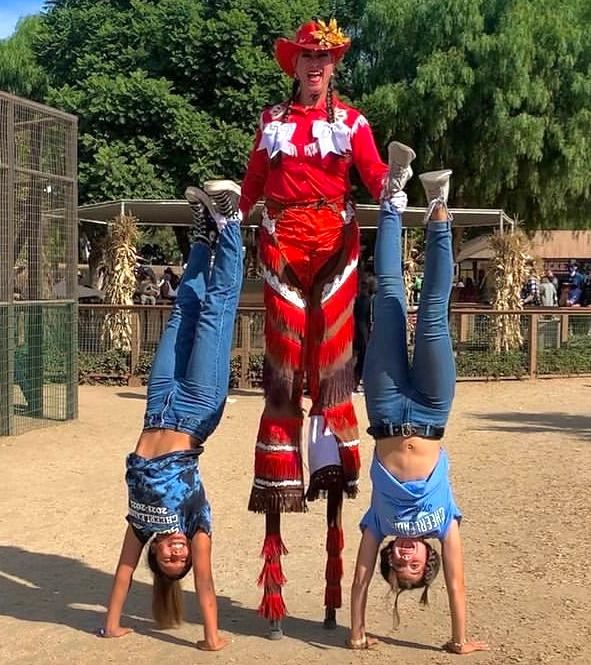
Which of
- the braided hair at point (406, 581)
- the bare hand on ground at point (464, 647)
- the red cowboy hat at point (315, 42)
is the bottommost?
the bare hand on ground at point (464, 647)

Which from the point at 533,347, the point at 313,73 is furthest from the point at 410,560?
the point at 533,347

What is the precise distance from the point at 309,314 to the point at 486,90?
18492mm

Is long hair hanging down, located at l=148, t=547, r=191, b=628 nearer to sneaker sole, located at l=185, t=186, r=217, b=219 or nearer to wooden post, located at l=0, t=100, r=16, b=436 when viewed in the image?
sneaker sole, located at l=185, t=186, r=217, b=219

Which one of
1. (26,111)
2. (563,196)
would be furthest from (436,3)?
(26,111)

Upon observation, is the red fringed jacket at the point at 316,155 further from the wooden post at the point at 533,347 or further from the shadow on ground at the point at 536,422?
the wooden post at the point at 533,347

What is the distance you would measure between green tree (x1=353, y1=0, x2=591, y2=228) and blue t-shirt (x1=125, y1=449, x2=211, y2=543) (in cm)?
1819

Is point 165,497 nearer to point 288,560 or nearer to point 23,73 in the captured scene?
point 288,560

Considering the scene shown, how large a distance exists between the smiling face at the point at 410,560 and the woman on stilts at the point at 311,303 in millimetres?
542

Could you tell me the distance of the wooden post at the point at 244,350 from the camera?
14.3 meters

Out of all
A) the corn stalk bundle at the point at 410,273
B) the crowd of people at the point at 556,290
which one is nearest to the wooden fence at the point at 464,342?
the corn stalk bundle at the point at 410,273

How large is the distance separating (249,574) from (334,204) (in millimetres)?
2178

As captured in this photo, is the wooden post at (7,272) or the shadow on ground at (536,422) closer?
the wooden post at (7,272)

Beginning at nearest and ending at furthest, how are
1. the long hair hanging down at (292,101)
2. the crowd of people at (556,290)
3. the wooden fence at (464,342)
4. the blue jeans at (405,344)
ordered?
1. the blue jeans at (405,344)
2. the long hair hanging down at (292,101)
3. the wooden fence at (464,342)
4. the crowd of people at (556,290)

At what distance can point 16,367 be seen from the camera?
9945 mm
